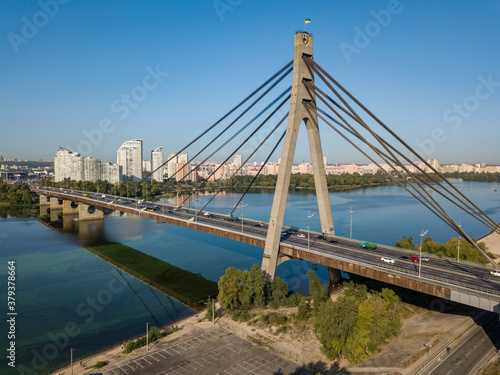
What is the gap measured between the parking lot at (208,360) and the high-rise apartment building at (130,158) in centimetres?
15748

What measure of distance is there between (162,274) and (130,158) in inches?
5732

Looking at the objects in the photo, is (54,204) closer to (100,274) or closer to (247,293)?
(100,274)

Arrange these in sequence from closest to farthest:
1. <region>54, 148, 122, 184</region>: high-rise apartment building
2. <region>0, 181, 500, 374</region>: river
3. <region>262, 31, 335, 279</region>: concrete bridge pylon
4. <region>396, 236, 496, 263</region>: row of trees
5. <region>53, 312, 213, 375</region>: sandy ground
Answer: <region>53, 312, 213, 375</region>: sandy ground
<region>0, 181, 500, 374</region>: river
<region>262, 31, 335, 279</region>: concrete bridge pylon
<region>396, 236, 496, 263</region>: row of trees
<region>54, 148, 122, 184</region>: high-rise apartment building

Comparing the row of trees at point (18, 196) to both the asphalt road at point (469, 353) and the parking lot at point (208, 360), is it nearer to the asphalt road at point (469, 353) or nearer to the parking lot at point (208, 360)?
the parking lot at point (208, 360)

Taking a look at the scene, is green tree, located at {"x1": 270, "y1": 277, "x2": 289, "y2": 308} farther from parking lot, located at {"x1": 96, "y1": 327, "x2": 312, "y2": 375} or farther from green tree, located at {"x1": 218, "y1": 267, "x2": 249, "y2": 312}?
parking lot, located at {"x1": 96, "y1": 327, "x2": 312, "y2": 375}

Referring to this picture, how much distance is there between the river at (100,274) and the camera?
2330 cm

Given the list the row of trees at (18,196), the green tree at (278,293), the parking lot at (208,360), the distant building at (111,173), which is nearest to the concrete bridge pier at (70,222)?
the row of trees at (18,196)

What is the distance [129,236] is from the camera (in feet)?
180

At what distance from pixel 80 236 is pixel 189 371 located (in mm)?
45355

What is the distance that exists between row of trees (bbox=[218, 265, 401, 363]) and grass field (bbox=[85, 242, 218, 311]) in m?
5.11

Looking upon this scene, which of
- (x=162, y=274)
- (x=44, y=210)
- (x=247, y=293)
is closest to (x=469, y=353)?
(x=247, y=293)

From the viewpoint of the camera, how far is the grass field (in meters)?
30.5

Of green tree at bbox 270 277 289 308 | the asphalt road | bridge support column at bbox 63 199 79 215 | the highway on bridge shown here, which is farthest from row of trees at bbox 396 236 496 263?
bridge support column at bbox 63 199 79 215

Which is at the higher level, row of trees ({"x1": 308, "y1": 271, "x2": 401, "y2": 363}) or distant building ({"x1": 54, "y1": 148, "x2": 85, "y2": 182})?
distant building ({"x1": 54, "y1": 148, "x2": 85, "y2": 182})
